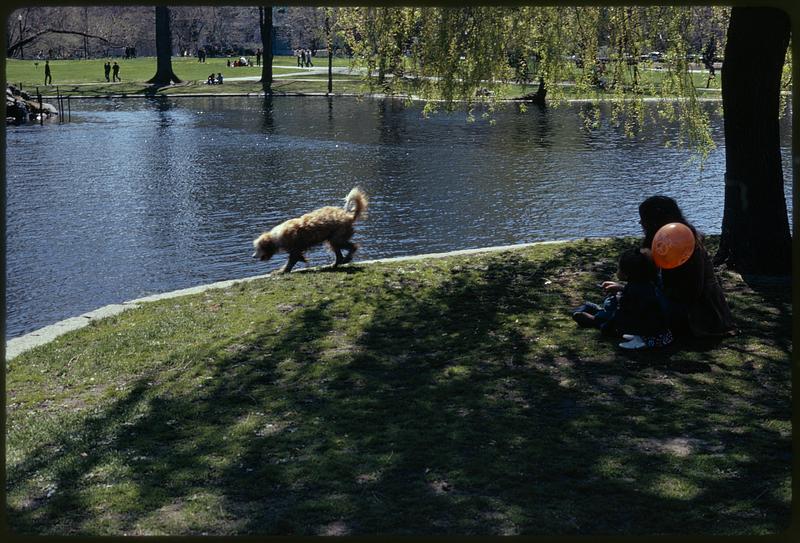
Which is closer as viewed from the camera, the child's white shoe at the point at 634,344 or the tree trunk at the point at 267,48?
the child's white shoe at the point at 634,344

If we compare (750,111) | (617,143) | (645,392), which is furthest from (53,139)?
(645,392)

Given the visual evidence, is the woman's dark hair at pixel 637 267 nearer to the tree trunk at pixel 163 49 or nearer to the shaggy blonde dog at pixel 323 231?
the shaggy blonde dog at pixel 323 231

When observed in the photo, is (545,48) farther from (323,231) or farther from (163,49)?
(163,49)

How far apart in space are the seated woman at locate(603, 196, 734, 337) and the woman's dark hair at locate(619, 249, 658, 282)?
0.19 m

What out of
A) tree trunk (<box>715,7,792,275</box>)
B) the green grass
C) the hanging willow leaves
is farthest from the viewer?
the green grass

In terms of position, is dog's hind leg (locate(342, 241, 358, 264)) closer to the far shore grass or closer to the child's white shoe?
the child's white shoe

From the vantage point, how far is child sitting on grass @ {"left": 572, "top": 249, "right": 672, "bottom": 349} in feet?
23.7

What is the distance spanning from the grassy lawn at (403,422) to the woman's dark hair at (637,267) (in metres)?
0.62

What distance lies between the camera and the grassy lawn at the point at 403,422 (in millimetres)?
4836

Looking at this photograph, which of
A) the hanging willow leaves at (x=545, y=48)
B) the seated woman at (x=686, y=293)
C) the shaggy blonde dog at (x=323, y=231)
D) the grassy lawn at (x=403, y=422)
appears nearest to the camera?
the grassy lawn at (x=403, y=422)

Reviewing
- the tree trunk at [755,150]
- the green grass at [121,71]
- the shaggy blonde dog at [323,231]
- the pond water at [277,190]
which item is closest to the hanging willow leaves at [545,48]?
the tree trunk at [755,150]

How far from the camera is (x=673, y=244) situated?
22.7ft

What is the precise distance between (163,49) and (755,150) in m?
55.8

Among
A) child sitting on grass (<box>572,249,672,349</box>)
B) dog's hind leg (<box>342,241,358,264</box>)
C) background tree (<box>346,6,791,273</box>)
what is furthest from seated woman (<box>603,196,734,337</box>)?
dog's hind leg (<box>342,241,358,264</box>)
